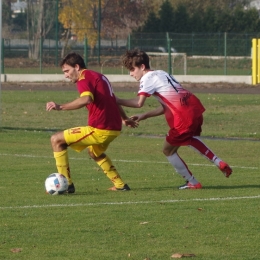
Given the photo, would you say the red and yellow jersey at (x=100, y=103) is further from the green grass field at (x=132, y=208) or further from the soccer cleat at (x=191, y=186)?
the soccer cleat at (x=191, y=186)

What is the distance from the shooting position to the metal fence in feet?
144

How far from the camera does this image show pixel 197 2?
73.4 meters

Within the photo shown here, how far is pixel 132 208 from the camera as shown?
30.8 feet

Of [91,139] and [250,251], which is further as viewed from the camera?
[91,139]

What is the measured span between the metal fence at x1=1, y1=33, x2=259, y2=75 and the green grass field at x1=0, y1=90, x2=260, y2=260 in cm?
2628

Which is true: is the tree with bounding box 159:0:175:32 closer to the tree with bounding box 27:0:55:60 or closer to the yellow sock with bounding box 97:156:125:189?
the tree with bounding box 27:0:55:60

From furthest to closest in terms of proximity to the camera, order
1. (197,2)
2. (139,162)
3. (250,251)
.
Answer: (197,2), (139,162), (250,251)

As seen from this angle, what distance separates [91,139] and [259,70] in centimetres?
2904

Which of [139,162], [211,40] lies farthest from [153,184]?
[211,40]

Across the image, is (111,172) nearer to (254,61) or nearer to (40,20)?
(254,61)

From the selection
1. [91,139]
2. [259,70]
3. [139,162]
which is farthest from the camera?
[259,70]

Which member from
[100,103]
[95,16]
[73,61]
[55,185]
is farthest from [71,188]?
[95,16]

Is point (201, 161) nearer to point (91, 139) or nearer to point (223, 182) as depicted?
point (223, 182)

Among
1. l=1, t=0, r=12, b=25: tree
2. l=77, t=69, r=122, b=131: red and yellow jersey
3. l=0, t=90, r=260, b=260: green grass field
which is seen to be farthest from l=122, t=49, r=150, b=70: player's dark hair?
l=1, t=0, r=12, b=25: tree
